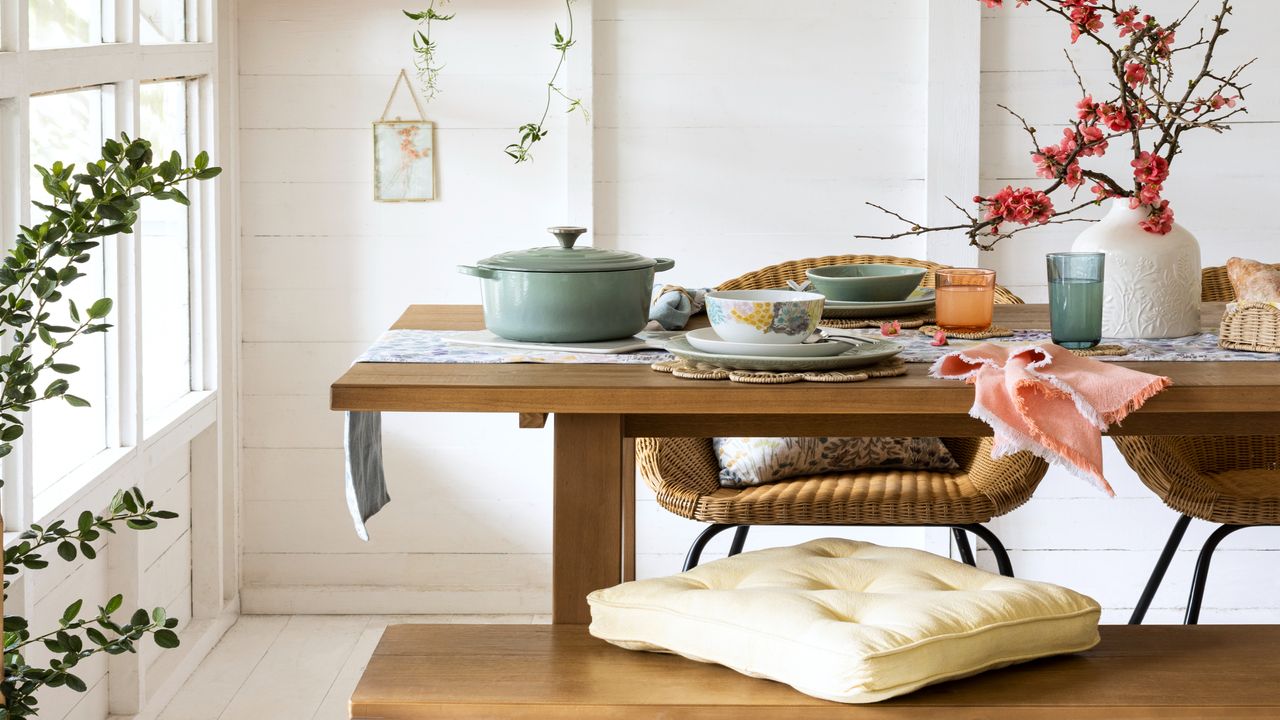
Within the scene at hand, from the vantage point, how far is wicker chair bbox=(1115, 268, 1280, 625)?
7.23 feet

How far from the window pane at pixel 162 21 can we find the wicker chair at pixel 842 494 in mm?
1347

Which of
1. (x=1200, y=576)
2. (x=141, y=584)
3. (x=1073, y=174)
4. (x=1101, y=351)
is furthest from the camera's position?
(x=141, y=584)

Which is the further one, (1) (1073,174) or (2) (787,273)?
(2) (787,273)

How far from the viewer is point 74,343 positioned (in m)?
2.20

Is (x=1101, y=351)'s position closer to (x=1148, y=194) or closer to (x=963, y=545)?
(x=1148, y=194)

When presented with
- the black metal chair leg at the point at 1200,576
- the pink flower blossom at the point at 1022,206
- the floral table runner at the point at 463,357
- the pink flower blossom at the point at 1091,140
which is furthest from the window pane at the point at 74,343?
the black metal chair leg at the point at 1200,576

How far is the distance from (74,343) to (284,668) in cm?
102

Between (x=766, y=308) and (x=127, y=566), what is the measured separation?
5.08 feet

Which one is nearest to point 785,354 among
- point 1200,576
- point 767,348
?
point 767,348

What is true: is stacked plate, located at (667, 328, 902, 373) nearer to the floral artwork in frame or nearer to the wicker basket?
the wicker basket

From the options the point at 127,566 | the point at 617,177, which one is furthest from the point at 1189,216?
the point at 127,566

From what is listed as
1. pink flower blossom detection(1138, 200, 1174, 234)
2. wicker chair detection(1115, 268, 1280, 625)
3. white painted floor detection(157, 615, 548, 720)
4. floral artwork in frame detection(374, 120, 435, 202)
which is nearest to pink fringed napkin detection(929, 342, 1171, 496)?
pink flower blossom detection(1138, 200, 1174, 234)

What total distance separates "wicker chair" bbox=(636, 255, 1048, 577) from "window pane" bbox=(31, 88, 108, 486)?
942mm

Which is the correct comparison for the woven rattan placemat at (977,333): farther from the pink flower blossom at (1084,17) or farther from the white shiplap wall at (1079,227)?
the white shiplap wall at (1079,227)
